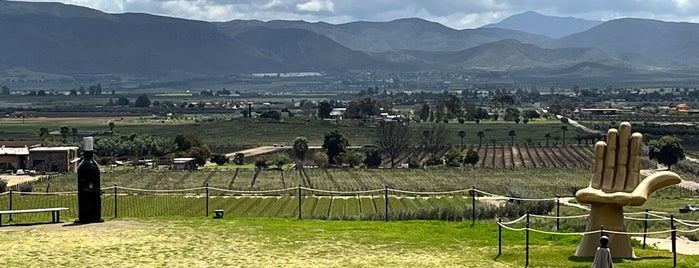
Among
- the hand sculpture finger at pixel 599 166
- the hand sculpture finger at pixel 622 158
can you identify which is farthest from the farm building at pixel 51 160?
the hand sculpture finger at pixel 622 158

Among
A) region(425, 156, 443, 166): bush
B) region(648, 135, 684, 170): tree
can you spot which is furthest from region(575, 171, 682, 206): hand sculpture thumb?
region(425, 156, 443, 166): bush

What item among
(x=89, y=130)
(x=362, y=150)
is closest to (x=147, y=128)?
(x=89, y=130)

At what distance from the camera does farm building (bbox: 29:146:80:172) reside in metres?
58.9

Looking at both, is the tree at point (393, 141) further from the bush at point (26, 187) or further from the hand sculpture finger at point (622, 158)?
the hand sculpture finger at point (622, 158)

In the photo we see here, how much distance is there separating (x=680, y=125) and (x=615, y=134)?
296ft

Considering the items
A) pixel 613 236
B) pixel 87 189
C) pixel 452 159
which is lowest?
pixel 452 159

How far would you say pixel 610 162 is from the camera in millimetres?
15797

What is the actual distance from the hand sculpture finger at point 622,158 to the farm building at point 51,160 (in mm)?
48977

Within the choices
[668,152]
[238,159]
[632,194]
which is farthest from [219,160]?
[632,194]

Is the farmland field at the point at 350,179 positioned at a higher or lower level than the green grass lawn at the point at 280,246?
lower

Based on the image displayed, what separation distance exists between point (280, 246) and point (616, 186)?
6382 millimetres

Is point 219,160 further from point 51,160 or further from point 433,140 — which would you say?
point 433,140

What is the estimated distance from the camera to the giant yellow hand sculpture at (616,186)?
15586mm

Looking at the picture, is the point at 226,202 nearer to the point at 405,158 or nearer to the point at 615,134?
the point at 615,134
